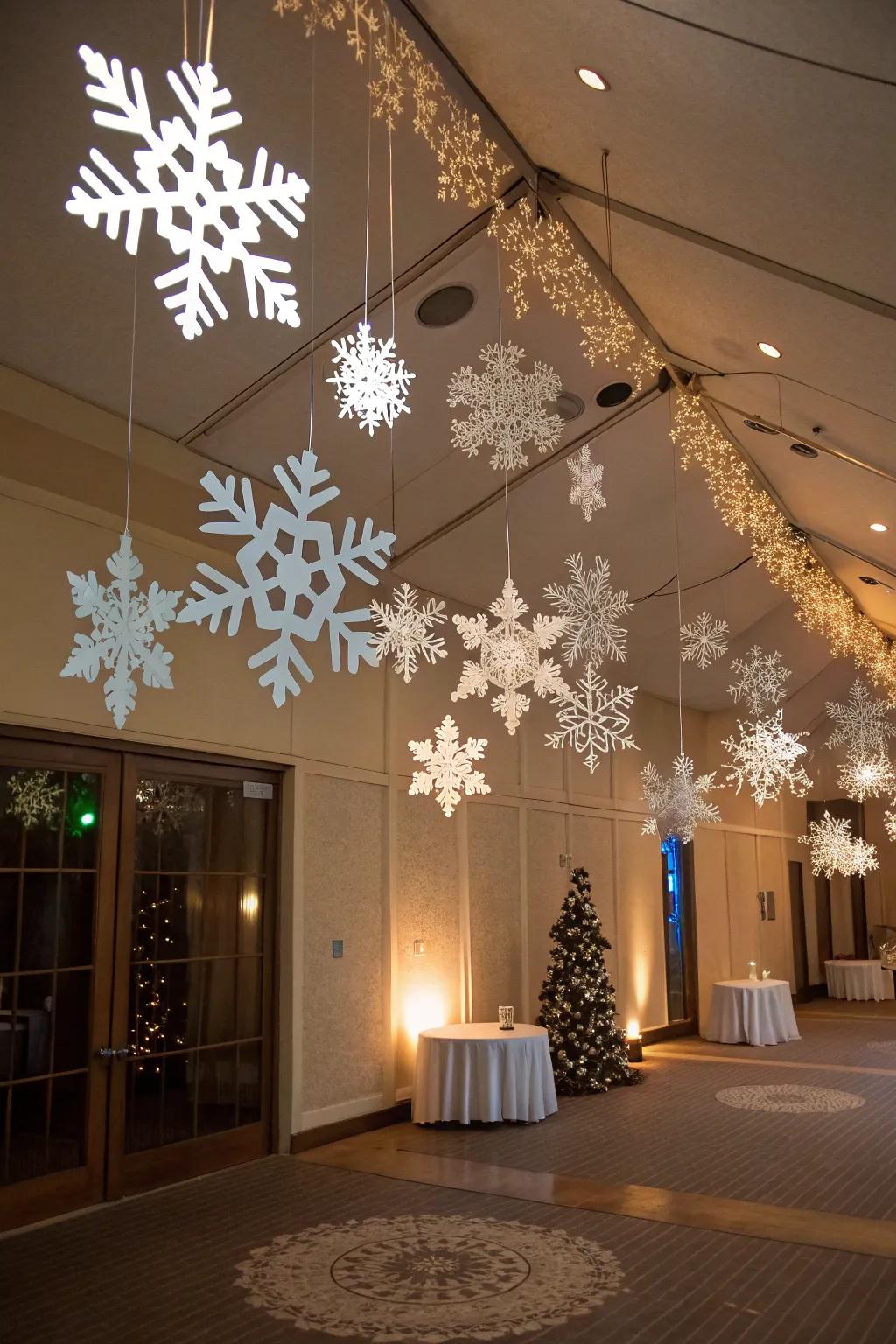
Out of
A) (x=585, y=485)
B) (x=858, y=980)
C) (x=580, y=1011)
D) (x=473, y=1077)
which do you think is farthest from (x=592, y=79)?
(x=858, y=980)

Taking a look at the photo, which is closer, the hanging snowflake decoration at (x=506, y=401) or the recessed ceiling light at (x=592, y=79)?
the recessed ceiling light at (x=592, y=79)

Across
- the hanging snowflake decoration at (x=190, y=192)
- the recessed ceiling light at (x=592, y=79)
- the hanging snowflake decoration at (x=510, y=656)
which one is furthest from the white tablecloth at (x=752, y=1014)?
the hanging snowflake decoration at (x=190, y=192)

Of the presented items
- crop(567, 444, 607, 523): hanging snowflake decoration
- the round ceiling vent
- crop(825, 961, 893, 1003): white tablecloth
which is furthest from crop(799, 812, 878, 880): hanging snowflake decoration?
the round ceiling vent

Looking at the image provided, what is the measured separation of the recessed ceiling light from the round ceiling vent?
6.53 feet

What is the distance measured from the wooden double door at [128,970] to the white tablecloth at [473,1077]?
129cm

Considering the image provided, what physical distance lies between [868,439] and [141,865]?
5217 mm

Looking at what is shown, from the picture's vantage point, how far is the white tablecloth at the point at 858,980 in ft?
56.7

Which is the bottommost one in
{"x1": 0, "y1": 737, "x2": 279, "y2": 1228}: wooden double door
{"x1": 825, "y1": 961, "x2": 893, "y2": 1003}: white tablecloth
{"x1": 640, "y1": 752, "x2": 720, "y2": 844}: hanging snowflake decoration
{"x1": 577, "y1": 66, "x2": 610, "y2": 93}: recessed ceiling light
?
{"x1": 825, "y1": 961, "x2": 893, "y2": 1003}: white tablecloth

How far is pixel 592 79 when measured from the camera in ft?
13.4

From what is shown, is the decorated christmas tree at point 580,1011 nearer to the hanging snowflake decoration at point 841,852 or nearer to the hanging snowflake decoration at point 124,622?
the hanging snowflake decoration at point 841,852

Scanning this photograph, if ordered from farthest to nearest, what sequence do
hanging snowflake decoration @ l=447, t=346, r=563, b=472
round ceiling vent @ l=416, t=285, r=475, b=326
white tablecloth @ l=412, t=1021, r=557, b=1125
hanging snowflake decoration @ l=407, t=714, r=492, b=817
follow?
white tablecloth @ l=412, t=1021, r=557, b=1125 < round ceiling vent @ l=416, t=285, r=475, b=326 < hanging snowflake decoration @ l=447, t=346, r=563, b=472 < hanging snowflake decoration @ l=407, t=714, r=492, b=817

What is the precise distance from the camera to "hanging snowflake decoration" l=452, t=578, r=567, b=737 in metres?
5.18

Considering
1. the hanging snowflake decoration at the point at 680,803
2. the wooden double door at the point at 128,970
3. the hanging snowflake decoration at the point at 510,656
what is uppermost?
the hanging snowflake decoration at the point at 510,656

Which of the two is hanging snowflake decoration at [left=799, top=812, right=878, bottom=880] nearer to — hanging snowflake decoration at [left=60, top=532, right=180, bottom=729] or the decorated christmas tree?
the decorated christmas tree
